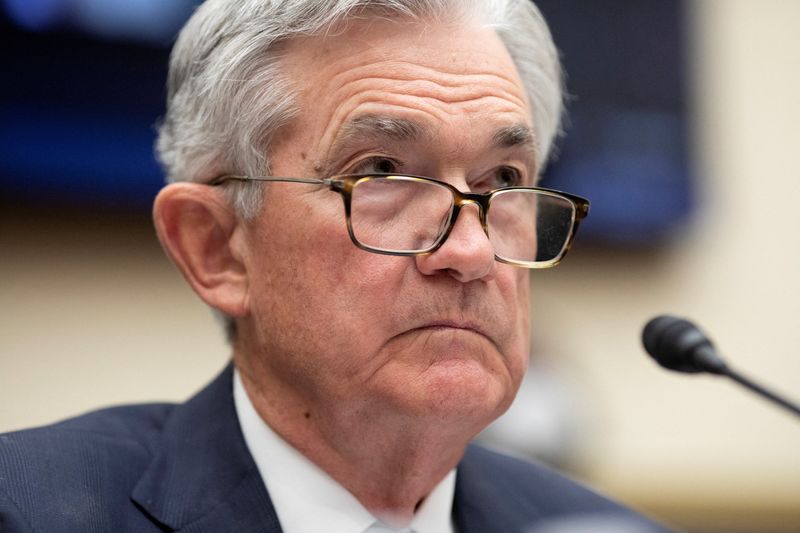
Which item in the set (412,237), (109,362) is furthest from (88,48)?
(412,237)

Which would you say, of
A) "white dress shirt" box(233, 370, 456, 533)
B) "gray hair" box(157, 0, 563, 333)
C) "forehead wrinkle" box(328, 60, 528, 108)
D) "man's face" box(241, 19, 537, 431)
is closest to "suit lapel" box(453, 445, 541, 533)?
"white dress shirt" box(233, 370, 456, 533)

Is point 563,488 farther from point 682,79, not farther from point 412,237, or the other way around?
point 682,79

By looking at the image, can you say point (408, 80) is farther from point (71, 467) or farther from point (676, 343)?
point (71, 467)

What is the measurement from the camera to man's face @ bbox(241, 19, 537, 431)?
172cm

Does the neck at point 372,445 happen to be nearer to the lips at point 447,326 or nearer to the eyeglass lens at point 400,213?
the lips at point 447,326

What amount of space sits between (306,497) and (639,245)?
2958mm

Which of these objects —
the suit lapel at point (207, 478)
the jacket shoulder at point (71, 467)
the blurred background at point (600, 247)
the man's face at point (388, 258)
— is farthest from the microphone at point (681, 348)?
the blurred background at point (600, 247)

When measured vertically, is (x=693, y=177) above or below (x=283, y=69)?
below

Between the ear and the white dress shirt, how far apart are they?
0.24 meters

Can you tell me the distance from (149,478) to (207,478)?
11cm

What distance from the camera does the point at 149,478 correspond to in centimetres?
187

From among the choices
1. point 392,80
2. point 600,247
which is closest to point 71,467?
point 392,80

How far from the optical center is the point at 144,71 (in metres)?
3.55

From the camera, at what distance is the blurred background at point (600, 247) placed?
340 cm
